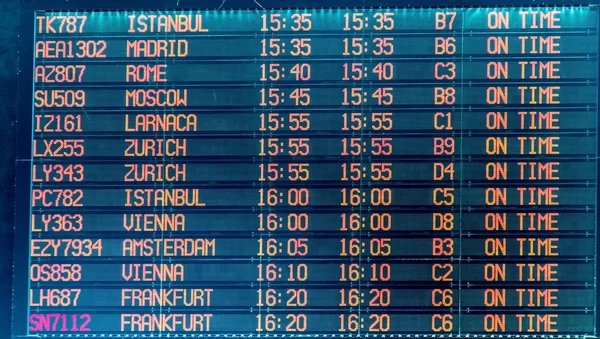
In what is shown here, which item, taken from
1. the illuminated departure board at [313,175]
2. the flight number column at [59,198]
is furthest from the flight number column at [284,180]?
the flight number column at [59,198]

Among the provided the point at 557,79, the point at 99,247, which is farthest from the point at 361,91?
the point at 99,247

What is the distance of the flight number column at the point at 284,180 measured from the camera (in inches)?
A: 203

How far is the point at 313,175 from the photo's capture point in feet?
16.9

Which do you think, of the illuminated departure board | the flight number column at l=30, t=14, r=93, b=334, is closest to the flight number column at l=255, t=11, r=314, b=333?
the illuminated departure board

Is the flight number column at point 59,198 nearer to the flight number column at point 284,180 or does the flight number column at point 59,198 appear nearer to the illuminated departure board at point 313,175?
the illuminated departure board at point 313,175

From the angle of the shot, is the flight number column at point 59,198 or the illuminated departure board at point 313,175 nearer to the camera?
the illuminated departure board at point 313,175

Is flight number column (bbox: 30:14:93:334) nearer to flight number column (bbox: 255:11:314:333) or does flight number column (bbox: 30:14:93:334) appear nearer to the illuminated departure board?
the illuminated departure board

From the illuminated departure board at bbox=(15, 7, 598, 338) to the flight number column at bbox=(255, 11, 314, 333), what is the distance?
2cm

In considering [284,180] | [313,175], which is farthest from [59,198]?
[313,175]

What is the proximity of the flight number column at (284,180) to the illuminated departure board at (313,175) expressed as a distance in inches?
0.7

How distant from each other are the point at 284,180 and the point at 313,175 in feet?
0.89

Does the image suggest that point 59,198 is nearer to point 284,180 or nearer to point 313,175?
point 284,180

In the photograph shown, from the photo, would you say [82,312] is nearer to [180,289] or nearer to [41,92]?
[180,289]

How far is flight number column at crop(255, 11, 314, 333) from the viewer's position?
5164mm
